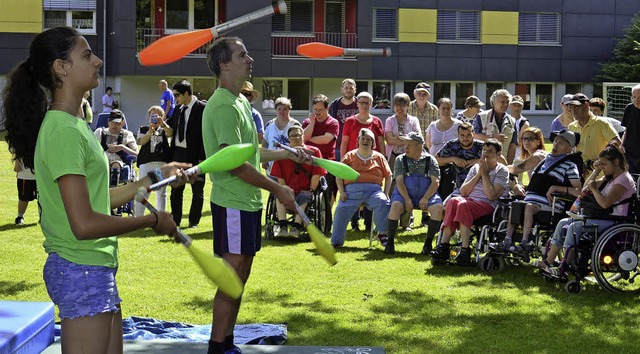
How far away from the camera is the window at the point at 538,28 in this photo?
113 feet

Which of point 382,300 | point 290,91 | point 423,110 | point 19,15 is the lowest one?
point 382,300

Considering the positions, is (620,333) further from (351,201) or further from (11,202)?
(11,202)

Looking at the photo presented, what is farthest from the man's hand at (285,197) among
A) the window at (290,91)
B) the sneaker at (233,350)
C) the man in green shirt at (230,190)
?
the window at (290,91)

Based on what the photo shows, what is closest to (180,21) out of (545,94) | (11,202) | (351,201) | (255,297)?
(545,94)

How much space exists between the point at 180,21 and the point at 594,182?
23905 mm

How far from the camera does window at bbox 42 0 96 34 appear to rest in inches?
1190

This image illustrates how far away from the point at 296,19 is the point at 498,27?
783 cm

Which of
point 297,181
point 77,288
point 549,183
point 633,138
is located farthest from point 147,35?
point 77,288

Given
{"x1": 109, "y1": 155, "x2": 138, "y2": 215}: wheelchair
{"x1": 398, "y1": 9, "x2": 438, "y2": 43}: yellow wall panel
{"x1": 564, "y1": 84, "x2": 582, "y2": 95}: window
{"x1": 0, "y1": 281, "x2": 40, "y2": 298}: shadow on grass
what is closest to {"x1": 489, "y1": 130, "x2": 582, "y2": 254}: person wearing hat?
{"x1": 0, "y1": 281, "x2": 40, "y2": 298}: shadow on grass

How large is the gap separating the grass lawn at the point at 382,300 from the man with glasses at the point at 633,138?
210cm

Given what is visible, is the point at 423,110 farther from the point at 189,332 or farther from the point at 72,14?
the point at 72,14

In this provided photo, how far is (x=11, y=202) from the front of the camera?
14.0m

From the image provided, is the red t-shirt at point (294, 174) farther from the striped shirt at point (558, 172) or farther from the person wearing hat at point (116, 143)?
the striped shirt at point (558, 172)

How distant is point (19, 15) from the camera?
98.4ft
